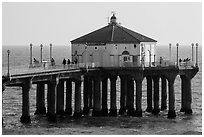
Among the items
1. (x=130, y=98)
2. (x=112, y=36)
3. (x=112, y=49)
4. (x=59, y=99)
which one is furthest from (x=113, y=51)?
(x=59, y=99)

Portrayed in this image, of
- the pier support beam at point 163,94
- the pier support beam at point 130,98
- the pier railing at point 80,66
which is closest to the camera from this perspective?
the pier railing at point 80,66

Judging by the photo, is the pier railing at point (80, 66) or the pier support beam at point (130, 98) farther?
the pier support beam at point (130, 98)

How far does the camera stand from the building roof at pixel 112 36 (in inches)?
2576

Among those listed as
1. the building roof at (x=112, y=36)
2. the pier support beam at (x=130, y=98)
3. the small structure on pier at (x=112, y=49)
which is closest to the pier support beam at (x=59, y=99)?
the small structure on pier at (x=112, y=49)

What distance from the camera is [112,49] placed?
65312 millimetres

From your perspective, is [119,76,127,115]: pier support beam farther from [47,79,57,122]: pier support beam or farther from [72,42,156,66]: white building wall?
[47,79,57,122]: pier support beam

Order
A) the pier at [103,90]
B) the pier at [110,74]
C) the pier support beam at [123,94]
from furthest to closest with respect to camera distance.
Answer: the pier support beam at [123,94] < the pier at [110,74] < the pier at [103,90]

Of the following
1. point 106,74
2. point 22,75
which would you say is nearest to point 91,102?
point 106,74

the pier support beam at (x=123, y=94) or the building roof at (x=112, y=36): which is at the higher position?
the building roof at (x=112, y=36)

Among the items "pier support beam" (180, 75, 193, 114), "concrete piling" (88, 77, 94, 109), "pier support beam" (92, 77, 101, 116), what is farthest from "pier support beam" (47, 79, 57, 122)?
"pier support beam" (180, 75, 193, 114)

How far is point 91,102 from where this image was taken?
66250 millimetres

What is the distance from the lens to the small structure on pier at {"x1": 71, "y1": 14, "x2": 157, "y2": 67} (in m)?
65.2

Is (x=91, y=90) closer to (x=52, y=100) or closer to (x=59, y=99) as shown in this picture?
(x=59, y=99)

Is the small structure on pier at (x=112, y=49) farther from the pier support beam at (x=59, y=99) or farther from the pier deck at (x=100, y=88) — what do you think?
the pier support beam at (x=59, y=99)
